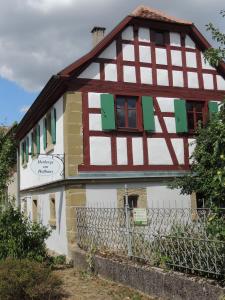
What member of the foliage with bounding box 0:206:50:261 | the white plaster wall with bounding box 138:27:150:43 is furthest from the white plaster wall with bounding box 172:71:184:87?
the foliage with bounding box 0:206:50:261

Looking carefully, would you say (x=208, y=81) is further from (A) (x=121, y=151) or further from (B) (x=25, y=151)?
(B) (x=25, y=151)

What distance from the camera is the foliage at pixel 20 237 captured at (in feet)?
37.0

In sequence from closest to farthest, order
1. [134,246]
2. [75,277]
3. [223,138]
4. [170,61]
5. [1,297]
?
[223,138], [1,297], [134,246], [75,277], [170,61]

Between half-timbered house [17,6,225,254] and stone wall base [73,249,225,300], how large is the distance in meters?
3.48

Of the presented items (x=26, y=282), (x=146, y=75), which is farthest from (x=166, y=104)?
(x=26, y=282)

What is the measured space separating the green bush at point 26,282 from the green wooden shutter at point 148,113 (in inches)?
281

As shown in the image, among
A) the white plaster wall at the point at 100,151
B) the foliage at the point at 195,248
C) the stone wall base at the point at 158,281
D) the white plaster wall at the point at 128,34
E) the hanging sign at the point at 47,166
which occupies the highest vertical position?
the white plaster wall at the point at 128,34

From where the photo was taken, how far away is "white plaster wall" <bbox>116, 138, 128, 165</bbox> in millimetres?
14188

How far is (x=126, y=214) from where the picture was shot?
9.78 m

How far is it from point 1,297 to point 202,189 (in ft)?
19.1

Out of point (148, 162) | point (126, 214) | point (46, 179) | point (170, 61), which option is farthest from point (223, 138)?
point (46, 179)

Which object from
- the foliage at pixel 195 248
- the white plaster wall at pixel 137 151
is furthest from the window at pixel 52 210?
the foliage at pixel 195 248

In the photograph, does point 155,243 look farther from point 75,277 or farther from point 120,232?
point 75,277

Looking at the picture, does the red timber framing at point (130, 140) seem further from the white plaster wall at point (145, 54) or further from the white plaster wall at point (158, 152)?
the white plaster wall at point (145, 54)
